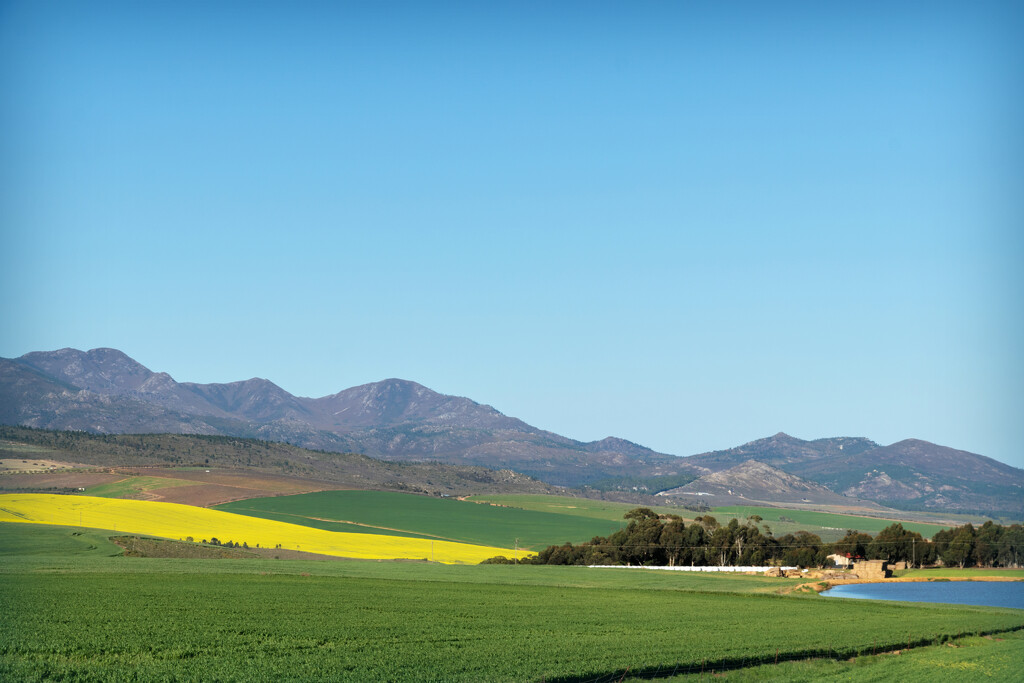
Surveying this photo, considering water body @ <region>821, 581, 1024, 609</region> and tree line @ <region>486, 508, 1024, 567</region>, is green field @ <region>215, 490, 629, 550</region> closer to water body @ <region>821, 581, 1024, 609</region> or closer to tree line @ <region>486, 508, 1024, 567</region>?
tree line @ <region>486, 508, 1024, 567</region>

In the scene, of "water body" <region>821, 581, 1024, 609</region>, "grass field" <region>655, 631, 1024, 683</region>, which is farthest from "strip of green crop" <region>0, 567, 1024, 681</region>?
"water body" <region>821, 581, 1024, 609</region>

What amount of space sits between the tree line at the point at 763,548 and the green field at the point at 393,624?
39311 mm

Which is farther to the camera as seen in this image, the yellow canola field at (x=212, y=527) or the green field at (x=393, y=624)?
the yellow canola field at (x=212, y=527)

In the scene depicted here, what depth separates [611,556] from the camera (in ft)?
381

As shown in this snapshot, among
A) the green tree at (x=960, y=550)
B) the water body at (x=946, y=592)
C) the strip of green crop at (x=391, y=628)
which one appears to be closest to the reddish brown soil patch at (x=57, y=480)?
the strip of green crop at (x=391, y=628)

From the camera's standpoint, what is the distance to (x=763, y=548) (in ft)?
393

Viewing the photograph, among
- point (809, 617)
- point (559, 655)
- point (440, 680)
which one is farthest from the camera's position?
point (809, 617)

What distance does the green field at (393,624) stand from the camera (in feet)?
103

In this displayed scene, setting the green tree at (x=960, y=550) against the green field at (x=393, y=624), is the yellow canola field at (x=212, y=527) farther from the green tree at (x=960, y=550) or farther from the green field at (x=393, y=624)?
the green tree at (x=960, y=550)

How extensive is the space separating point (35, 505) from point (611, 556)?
249ft

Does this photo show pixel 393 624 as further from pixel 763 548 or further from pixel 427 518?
pixel 427 518

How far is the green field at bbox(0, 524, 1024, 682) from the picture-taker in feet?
103

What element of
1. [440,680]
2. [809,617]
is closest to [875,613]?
[809,617]

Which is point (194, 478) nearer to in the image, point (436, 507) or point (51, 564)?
point (436, 507)
